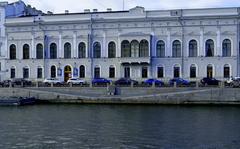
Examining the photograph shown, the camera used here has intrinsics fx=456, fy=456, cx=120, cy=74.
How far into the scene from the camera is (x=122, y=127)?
33.0m

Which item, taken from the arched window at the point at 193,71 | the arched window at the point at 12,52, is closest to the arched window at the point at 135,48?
the arched window at the point at 193,71

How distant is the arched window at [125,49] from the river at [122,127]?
15.8 meters

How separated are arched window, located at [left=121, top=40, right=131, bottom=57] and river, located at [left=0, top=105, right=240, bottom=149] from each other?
15.8 meters

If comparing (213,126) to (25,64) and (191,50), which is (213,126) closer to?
(191,50)

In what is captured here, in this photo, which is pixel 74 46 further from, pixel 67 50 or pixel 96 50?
pixel 96 50

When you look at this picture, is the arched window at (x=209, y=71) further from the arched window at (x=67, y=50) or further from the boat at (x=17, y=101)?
the boat at (x=17, y=101)

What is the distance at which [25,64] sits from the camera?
6519cm

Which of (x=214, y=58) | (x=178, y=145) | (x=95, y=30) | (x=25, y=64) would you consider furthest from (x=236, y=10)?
(x=178, y=145)

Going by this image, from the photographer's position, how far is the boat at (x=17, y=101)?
50.0m

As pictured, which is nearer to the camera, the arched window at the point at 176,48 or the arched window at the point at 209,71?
the arched window at the point at 209,71

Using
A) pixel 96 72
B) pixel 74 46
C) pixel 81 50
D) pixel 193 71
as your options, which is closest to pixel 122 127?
pixel 193 71

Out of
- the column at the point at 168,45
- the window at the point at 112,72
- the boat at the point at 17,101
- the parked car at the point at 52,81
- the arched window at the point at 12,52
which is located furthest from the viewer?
the arched window at the point at 12,52

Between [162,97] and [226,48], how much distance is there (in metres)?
14.9

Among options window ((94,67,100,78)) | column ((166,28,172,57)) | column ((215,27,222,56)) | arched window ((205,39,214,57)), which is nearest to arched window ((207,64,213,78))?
arched window ((205,39,214,57))
